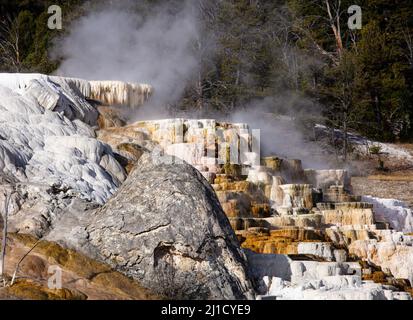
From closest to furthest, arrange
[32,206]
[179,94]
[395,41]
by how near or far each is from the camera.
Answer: [32,206], [179,94], [395,41]

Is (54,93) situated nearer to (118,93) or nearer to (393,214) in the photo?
(118,93)

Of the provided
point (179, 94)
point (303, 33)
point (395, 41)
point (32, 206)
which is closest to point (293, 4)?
point (303, 33)

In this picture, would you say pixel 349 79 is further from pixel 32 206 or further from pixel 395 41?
pixel 32 206

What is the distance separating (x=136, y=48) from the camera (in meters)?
24.6

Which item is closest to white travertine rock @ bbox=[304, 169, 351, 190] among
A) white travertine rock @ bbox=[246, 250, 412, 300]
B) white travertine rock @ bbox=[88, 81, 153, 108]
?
white travertine rock @ bbox=[88, 81, 153, 108]

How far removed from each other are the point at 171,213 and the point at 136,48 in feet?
51.1

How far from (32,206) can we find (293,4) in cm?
1854

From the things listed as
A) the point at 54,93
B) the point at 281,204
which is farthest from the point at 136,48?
the point at 281,204

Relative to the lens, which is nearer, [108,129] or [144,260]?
[144,260]

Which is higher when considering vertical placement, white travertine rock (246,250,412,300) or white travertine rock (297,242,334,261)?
white travertine rock (297,242,334,261)

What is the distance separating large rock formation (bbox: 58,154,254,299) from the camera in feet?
30.6

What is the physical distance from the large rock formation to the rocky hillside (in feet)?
0.04
